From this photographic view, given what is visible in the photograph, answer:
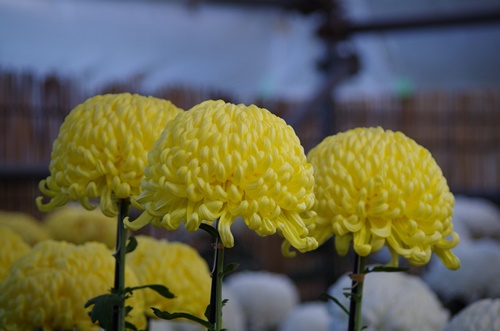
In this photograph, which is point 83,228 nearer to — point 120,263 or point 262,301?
point 262,301

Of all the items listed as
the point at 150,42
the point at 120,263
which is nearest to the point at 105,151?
the point at 120,263

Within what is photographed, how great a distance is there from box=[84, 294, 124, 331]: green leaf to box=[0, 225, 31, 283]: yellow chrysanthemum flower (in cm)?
27

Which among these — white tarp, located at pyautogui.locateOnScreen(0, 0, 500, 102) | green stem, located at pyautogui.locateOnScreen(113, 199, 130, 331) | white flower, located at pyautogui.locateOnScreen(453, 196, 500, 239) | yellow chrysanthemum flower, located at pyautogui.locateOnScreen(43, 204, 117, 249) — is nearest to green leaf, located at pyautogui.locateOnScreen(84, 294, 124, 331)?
green stem, located at pyautogui.locateOnScreen(113, 199, 130, 331)

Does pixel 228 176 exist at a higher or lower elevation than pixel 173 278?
higher

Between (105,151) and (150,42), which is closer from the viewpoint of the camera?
(105,151)

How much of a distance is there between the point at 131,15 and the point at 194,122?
13.4 feet

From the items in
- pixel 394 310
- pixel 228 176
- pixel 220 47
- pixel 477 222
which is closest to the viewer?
pixel 228 176

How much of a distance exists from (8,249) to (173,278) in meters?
0.21

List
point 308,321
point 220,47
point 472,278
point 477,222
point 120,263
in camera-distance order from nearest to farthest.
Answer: point 120,263
point 472,278
point 308,321
point 477,222
point 220,47

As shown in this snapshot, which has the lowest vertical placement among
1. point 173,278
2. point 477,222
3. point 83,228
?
point 477,222

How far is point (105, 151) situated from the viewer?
63 cm

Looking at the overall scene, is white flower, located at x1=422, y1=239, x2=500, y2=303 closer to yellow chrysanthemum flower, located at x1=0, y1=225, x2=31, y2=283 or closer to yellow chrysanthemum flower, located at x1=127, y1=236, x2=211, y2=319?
yellow chrysanthemum flower, located at x1=127, y1=236, x2=211, y2=319

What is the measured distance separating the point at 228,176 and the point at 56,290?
26 centimetres

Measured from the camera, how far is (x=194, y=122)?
1.87 feet
